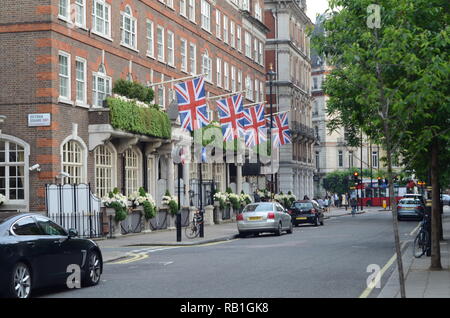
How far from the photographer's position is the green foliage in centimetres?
3794

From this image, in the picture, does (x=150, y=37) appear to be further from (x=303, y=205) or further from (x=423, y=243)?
(x=423, y=243)

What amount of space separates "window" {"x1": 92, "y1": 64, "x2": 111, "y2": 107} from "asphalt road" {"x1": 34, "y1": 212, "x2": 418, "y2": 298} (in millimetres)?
10012

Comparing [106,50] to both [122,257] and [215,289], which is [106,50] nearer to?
[122,257]

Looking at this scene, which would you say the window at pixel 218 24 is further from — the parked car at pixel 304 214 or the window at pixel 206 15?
the parked car at pixel 304 214

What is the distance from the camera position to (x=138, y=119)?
3797cm

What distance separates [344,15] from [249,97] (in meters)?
46.3

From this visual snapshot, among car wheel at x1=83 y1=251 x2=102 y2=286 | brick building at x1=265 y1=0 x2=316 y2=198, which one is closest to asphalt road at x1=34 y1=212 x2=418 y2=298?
car wheel at x1=83 y1=251 x2=102 y2=286

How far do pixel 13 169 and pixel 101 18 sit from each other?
26.8ft

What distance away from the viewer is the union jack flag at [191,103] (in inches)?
1374

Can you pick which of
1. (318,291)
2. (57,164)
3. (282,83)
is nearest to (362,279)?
(318,291)

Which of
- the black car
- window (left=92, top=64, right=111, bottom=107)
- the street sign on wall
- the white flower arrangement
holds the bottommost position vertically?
the black car

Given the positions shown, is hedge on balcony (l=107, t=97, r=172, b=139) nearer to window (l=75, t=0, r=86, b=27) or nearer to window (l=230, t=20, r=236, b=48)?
window (l=75, t=0, r=86, b=27)

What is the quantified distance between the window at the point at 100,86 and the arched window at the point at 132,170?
11.7ft

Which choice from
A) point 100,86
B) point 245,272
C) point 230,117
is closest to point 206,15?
point 230,117
